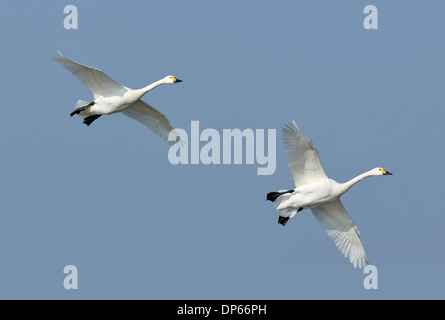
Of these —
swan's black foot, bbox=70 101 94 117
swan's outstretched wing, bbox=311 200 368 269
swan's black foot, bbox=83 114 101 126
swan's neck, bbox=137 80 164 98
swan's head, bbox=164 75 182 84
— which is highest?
swan's head, bbox=164 75 182 84

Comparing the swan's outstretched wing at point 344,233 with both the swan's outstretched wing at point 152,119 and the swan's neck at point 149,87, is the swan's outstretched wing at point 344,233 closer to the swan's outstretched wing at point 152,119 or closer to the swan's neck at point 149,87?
the swan's outstretched wing at point 152,119

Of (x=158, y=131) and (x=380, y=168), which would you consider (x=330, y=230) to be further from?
(x=158, y=131)

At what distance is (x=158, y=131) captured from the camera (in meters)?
31.5

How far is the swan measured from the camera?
87.4ft

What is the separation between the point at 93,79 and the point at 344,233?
327 inches

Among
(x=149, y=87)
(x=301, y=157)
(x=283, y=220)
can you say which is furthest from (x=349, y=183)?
(x=149, y=87)

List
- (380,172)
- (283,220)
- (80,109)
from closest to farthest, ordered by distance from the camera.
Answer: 1. (283,220)
2. (380,172)
3. (80,109)

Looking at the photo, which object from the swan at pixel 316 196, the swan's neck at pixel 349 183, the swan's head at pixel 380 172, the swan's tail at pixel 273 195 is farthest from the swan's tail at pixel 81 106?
the swan's head at pixel 380 172

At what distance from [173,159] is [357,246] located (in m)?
6.19

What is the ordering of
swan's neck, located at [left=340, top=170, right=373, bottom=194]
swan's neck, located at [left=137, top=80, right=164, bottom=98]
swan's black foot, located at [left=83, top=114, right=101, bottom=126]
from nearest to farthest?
swan's neck, located at [left=340, top=170, right=373, bottom=194], swan's neck, located at [left=137, top=80, right=164, bottom=98], swan's black foot, located at [left=83, top=114, right=101, bottom=126]

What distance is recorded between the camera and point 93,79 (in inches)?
1158

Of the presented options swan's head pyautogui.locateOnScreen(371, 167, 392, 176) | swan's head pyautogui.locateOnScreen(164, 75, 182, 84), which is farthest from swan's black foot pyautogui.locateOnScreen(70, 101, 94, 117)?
swan's head pyautogui.locateOnScreen(371, 167, 392, 176)

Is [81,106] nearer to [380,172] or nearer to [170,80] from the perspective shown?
[170,80]

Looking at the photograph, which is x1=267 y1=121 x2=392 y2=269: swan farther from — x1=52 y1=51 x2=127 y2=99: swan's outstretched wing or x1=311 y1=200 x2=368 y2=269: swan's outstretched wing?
x1=52 y1=51 x2=127 y2=99: swan's outstretched wing
